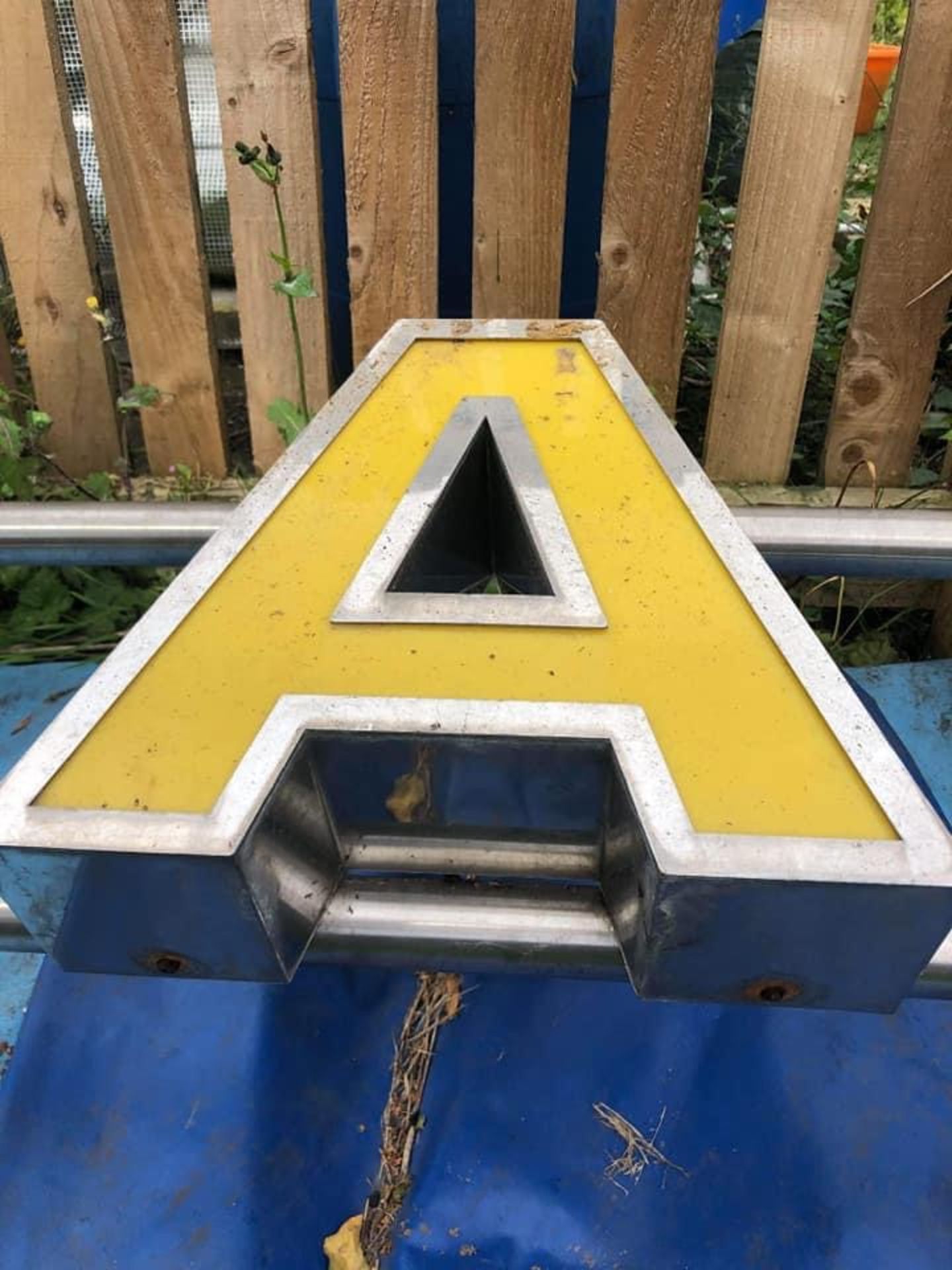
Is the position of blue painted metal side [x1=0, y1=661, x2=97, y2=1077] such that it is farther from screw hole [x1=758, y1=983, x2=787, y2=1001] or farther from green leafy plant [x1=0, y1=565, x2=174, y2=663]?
screw hole [x1=758, y1=983, x2=787, y2=1001]

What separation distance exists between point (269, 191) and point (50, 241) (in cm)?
42

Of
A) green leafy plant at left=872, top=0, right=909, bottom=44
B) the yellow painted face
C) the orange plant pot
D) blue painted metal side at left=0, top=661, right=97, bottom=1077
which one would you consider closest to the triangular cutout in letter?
the yellow painted face

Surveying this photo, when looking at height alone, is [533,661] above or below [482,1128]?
above

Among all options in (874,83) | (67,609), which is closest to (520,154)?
(67,609)

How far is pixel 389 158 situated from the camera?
1618 mm

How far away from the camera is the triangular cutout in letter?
2.49 feet

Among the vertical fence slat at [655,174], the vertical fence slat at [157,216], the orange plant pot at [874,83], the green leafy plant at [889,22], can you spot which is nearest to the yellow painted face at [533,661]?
the vertical fence slat at [655,174]

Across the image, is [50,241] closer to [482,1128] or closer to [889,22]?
[482,1128]

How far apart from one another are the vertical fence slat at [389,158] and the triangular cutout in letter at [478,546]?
818mm

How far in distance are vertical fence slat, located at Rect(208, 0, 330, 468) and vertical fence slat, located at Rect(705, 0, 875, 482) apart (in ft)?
2.41

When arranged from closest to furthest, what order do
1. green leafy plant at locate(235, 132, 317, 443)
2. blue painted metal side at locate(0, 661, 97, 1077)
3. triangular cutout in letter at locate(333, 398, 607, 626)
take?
triangular cutout in letter at locate(333, 398, 607, 626), blue painted metal side at locate(0, 661, 97, 1077), green leafy plant at locate(235, 132, 317, 443)

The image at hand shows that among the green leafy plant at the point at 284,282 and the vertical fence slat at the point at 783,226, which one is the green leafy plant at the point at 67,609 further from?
the vertical fence slat at the point at 783,226

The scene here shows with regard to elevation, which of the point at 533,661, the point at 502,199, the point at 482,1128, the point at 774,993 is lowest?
the point at 482,1128

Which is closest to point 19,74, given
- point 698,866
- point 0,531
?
point 0,531
